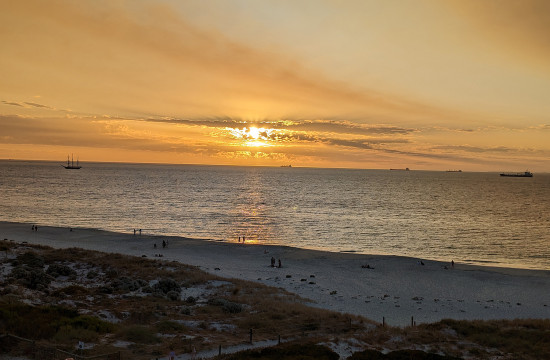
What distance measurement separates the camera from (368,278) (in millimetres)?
44125

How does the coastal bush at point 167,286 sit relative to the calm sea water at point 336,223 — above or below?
above

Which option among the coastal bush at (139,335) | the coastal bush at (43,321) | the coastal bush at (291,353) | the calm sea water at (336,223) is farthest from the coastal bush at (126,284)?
the calm sea water at (336,223)

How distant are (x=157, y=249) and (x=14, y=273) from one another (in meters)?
25.9

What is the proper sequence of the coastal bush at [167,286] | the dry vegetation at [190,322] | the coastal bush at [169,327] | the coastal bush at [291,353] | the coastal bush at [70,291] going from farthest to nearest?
the coastal bush at [167,286] < the coastal bush at [70,291] < the coastal bush at [169,327] < the dry vegetation at [190,322] < the coastal bush at [291,353]

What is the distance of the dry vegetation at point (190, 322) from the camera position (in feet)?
66.1

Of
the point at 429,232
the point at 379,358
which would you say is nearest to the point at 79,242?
the point at 379,358

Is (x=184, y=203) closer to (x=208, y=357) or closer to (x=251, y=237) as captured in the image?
(x=251, y=237)

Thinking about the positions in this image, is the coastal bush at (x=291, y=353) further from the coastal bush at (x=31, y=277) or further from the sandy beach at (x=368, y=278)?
the coastal bush at (x=31, y=277)

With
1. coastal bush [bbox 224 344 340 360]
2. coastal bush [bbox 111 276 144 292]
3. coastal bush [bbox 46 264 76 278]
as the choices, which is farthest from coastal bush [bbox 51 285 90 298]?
coastal bush [bbox 224 344 340 360]

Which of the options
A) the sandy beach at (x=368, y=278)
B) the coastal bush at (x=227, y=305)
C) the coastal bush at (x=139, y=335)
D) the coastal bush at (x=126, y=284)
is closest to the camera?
the coastal bush at (x=139, y=335)

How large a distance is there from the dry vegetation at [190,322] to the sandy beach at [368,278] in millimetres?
5243

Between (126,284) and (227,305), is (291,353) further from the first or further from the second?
(126,284)

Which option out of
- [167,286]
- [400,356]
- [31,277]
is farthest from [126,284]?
[400,356]

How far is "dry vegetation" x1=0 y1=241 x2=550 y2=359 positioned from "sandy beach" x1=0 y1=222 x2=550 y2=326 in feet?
17.2
